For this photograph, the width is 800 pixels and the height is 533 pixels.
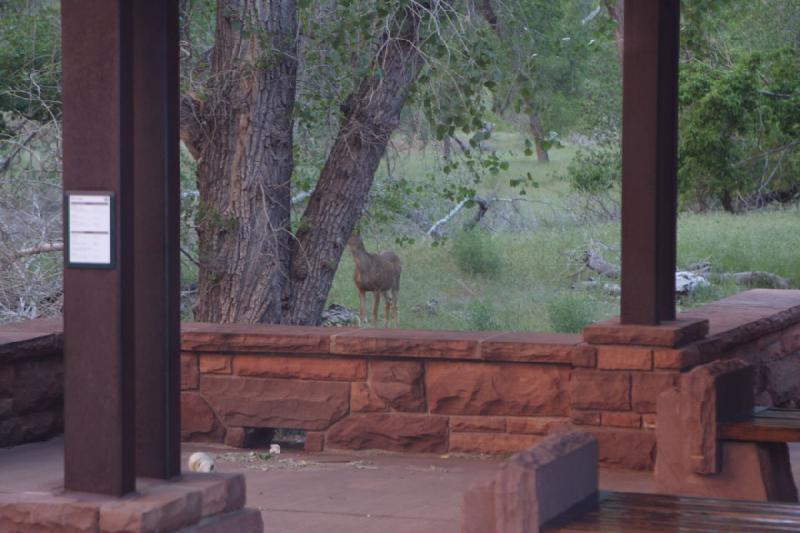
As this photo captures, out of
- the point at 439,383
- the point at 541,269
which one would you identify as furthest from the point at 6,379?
the point at 541,269

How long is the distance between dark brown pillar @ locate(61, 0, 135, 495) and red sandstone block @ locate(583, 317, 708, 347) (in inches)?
129

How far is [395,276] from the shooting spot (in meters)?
13.8

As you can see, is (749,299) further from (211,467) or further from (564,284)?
(564,284)

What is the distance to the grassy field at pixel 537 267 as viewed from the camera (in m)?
14.9

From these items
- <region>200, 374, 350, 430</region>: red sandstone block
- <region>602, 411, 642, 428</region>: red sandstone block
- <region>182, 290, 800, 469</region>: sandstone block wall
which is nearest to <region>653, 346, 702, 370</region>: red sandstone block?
<region>182, 290, 800, 469</region>: sandstone block wall

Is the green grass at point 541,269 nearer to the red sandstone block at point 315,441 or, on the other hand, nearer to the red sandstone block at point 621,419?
the red sandstone block at point 315,441

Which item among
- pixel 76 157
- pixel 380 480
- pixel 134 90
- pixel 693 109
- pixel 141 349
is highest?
pixel 693 109

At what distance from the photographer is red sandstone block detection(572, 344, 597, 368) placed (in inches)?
254

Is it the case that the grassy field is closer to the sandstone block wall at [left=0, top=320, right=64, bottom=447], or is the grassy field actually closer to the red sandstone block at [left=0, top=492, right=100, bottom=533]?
the sandstone block wall at [left=0, top=320, right=64, bottom=447]

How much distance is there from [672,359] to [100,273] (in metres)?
3.50

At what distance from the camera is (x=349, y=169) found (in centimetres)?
980

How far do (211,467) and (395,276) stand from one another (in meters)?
8.02

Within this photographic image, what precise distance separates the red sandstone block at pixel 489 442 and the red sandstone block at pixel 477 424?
0.02 m

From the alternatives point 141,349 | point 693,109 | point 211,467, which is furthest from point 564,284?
point 141,349
